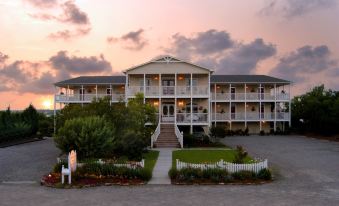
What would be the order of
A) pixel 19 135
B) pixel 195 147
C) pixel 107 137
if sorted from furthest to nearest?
pixel 19 135 < pixel 195 147 < pixel 107 137

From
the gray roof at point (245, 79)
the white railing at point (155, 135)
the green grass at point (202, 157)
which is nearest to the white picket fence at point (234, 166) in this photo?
the green grass at point (202, 157)

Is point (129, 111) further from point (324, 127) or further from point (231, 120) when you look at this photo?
point (324, 127)

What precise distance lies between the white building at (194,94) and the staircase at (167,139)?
2.52ft

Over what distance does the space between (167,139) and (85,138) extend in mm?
16564

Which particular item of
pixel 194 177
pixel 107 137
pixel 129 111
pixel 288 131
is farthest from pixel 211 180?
pixel 288 131

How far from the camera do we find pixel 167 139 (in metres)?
37.1

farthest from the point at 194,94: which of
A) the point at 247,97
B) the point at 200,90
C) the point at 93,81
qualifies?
the point at 93,81

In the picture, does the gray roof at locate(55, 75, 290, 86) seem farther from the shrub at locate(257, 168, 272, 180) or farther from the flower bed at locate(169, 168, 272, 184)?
the flower bed at locate(169, 168, 272, 184)

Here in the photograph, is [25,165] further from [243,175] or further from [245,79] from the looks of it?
[245,79]

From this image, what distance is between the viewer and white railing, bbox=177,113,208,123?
4216cm

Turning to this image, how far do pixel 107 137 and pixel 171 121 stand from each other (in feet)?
71.9

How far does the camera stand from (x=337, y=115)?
43.8 m

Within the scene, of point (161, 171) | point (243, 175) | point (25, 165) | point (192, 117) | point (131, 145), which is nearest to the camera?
point (243, 175)

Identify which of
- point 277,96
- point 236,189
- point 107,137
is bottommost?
point 236,189
